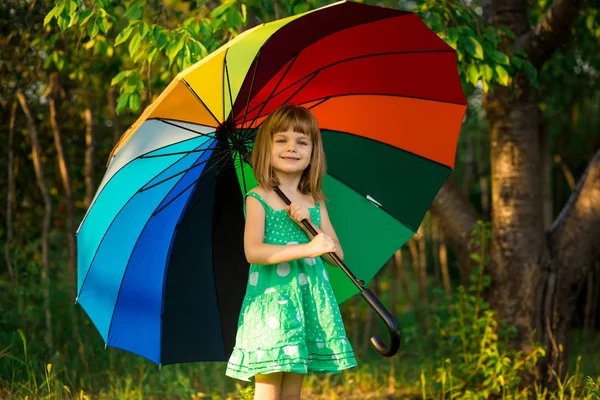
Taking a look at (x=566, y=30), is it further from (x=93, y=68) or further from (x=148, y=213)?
(x=93, y=68)

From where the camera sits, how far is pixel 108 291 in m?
2.98

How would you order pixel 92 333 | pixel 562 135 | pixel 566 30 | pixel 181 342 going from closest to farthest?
pixel 181 342
pixel 566 30
pixel 92 333
pixel 562 135

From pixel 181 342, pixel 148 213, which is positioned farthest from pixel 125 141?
pixel 181 342

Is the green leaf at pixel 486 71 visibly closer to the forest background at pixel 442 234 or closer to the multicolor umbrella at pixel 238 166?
the forest background at pixel 442 234

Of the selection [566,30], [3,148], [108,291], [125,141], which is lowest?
[108,291]

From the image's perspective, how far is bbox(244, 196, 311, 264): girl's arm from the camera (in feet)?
8.80

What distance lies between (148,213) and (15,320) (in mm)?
2577

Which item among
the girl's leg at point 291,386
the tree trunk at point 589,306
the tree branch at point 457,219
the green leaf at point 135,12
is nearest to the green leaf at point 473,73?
the tree branch at point 457,219

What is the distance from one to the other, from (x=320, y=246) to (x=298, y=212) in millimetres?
186

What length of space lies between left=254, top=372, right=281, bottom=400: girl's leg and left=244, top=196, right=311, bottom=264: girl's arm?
42 cm

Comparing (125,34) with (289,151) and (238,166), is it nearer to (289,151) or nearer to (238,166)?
(238,166)

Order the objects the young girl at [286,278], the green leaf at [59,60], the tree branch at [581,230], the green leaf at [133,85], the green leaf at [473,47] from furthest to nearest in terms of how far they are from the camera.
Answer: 1. the green leaf at [59,60]
2. the tree branch at [581,230]
3. the green leaf at [133,85]
4. the green leaf at [473,47]
5. the young girl at [286,278]

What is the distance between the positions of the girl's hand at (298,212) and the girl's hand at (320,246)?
124 mm

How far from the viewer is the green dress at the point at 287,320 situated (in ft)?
8.68
